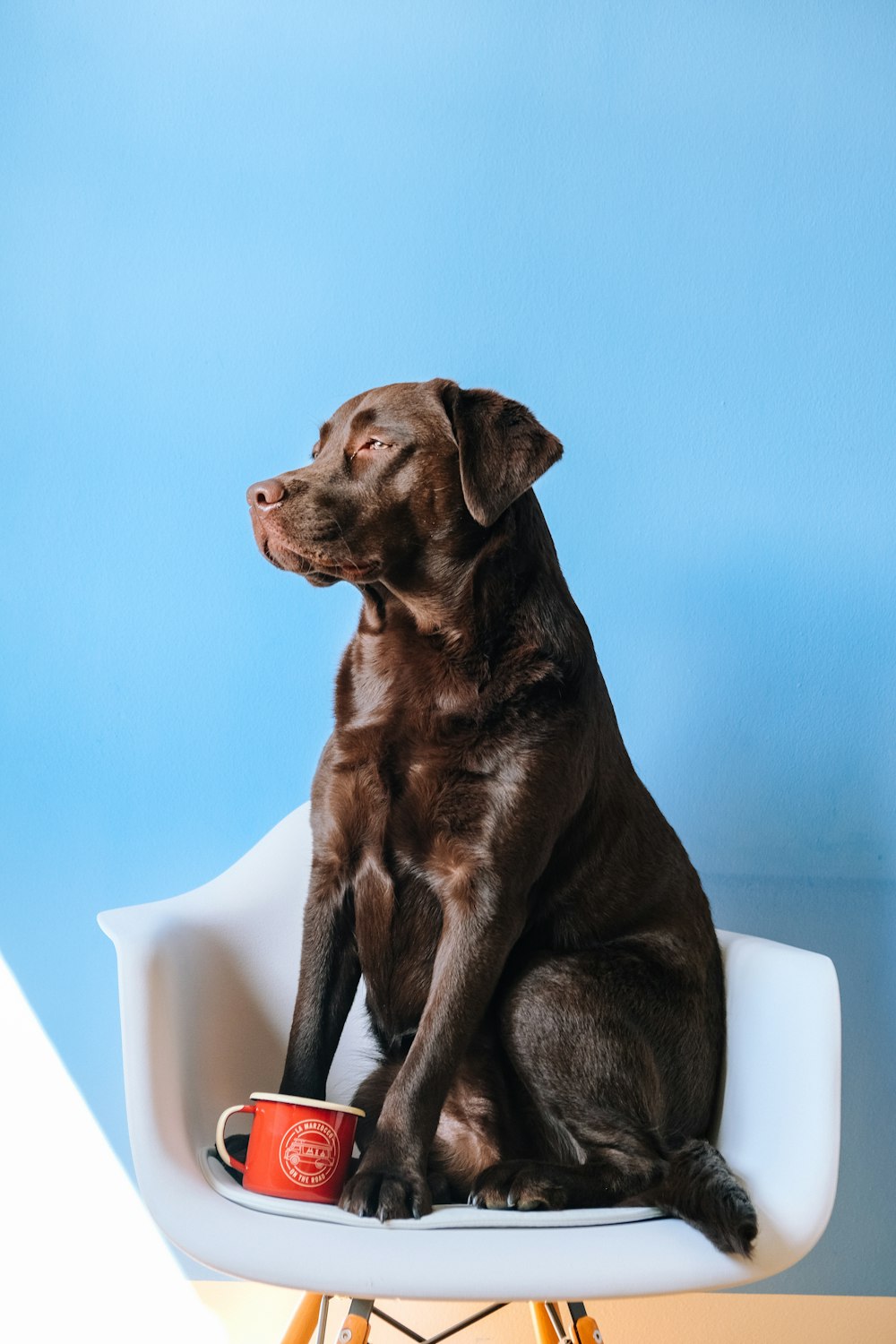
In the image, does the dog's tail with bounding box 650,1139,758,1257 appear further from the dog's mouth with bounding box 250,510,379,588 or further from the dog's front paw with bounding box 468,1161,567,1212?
the dog's mouth with bounding box 250,510,379,588

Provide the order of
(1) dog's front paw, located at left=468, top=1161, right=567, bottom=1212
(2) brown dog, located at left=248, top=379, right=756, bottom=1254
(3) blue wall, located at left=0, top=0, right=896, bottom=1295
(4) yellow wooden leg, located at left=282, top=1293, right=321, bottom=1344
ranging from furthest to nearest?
(3) blue wall, located at left=0, top=0, right=896, bottom=1295 → (4) yellow wooden leg, located at left=282, top=1293, right=321, bottom=1344 → (2) brown dog, located at left=248, top=379, right=756, bottom=1254 → (1) dog's front paw, located at left=468, top=1161, right=567, bottom=1212

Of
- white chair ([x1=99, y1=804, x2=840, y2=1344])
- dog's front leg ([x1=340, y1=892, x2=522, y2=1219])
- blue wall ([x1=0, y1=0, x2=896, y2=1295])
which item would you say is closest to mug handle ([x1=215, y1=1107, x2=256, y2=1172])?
white chair ([x1=99, y1=804, x2=840, y2=1344])

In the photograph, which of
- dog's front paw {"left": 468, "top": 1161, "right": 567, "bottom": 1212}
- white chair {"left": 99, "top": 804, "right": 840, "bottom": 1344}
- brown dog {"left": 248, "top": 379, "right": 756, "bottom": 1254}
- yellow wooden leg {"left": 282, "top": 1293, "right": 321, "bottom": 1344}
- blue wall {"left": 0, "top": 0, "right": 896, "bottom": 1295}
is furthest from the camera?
blue wall {"left": 0, "top": 0, "right": 896, "bottom": 1295}

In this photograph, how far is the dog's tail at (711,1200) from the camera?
1.12m

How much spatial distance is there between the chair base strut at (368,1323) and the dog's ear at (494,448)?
868mm

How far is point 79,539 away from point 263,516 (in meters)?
0.98

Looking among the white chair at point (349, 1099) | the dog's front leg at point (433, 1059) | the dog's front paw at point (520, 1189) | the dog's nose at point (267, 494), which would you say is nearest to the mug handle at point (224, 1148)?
the white chair at point (349, 1099)

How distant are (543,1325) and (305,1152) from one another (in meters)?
0.58

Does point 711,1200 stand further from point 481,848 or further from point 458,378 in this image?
point 458,378

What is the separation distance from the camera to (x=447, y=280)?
2225 mm

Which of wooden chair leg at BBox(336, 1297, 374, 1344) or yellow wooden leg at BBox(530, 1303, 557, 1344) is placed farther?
yellow wooden leg at BBox(530, 1303, 557, 1344)

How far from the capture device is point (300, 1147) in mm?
1223

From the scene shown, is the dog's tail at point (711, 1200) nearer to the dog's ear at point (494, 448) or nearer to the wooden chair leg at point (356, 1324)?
the wooden chair leg at point (356, 1324)

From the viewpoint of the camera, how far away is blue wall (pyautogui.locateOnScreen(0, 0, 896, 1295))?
2.16 m
